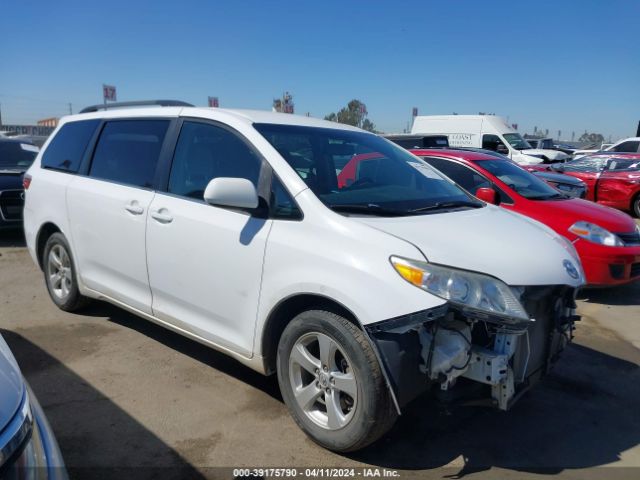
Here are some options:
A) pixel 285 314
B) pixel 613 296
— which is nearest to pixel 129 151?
pixel 285 314

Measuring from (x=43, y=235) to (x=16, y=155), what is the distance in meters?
5.14

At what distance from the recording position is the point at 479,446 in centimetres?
296

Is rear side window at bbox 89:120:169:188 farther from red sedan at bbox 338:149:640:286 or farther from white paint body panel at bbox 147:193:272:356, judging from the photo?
red sedan at bbox 338:149:640:286

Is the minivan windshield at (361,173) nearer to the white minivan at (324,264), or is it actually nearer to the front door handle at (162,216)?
the white minivan at (324,264)

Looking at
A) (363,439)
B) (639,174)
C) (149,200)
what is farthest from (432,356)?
(639,174)

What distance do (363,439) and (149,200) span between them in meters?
2.19

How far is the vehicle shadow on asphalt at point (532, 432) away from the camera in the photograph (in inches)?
111

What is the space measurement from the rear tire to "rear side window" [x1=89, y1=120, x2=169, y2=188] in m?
0.81

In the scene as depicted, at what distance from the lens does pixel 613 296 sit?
612cm

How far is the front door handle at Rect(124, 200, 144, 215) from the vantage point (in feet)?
12.1

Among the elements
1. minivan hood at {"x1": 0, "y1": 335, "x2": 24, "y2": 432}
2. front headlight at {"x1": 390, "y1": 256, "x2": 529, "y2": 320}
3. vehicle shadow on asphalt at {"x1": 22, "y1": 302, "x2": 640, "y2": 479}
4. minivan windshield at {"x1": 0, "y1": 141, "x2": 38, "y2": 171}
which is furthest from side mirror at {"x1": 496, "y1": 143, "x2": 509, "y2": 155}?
minivan hood at {"x1": 0, "y1": 335, "x2": 24, "y2": 432}

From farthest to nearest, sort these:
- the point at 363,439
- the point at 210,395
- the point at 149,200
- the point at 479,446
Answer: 1. the point at 149,200
2. the point at 210,395
3. the point at 479,446
4. the point at 363,439

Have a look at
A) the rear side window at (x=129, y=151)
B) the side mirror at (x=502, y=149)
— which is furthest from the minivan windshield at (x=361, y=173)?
the side mirror at (x=502, y=149)

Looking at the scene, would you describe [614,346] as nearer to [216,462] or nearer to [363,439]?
[363,439]
